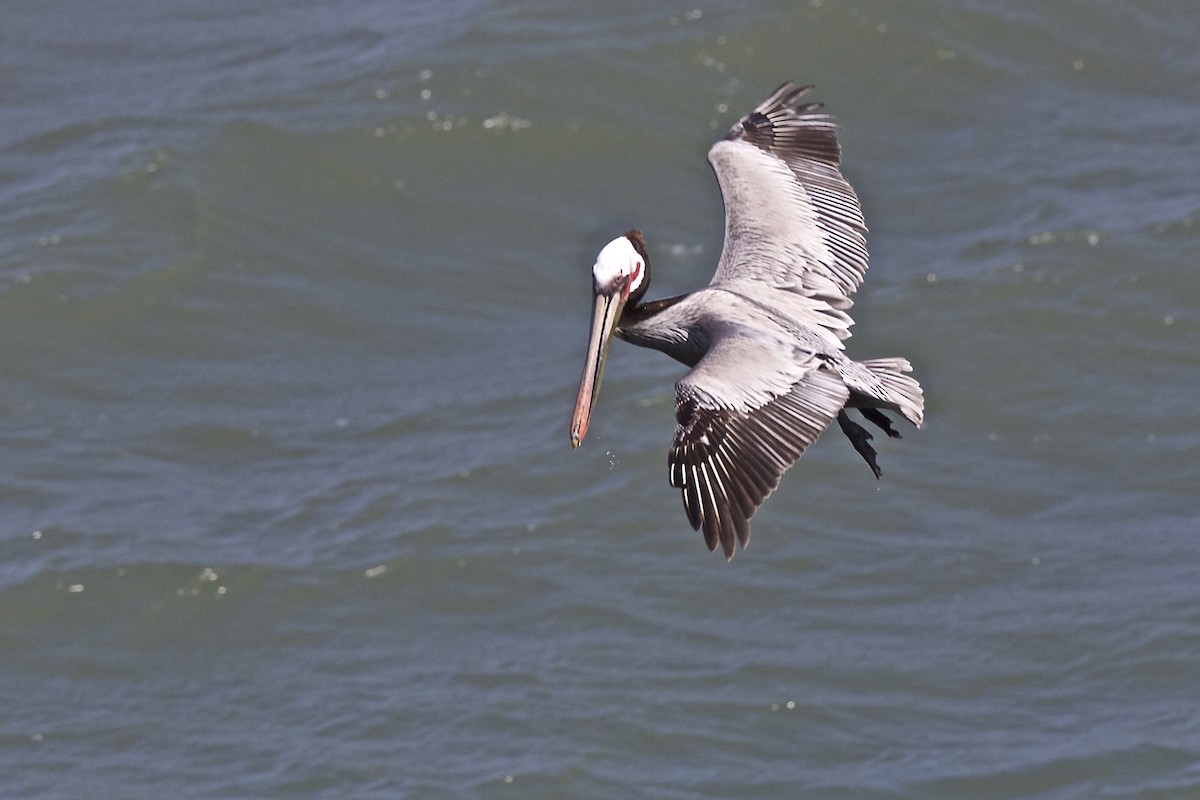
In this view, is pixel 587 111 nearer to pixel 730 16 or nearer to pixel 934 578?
pixel 730 16

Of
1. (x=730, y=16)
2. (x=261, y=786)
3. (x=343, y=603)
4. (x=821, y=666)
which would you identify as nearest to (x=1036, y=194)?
(x=730, y=16)

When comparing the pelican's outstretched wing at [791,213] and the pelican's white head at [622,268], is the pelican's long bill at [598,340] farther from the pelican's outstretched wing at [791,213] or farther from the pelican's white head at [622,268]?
the pelican's outstretched wing at [791,213]

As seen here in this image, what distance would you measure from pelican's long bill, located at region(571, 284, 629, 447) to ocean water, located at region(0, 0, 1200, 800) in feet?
16.1

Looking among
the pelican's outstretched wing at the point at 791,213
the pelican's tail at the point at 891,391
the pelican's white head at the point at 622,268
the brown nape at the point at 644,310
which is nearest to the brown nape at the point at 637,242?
the pelican's white head at the point at 622,268

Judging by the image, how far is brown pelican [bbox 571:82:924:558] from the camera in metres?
7.49

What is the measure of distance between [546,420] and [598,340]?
24.3 feet

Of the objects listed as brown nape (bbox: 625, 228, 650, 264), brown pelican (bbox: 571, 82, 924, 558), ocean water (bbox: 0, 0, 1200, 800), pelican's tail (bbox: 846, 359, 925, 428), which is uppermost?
brown nape (bbox: 625, 228, 650, 264)

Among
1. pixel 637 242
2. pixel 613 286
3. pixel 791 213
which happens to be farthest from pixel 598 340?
pixel 791 213

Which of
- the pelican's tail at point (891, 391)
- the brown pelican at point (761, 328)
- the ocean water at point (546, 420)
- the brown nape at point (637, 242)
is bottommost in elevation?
the ocean water at point (546, 420)

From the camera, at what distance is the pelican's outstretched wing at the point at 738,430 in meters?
7.35

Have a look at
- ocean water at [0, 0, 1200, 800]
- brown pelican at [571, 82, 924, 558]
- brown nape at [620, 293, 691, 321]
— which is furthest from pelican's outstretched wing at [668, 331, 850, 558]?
ocean water at [0, 0, 1200, 800]

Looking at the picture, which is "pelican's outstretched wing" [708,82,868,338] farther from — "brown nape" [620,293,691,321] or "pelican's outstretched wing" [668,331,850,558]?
"pelican's outstretched wing" [668,331,850,558]

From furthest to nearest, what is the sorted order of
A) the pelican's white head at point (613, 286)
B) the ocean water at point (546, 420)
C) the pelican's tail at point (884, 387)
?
the ocean water at point (546, 420), the pelican's white head at point (613, 286), the pelican's tail at point (884, 387)

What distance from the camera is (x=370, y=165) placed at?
18.9 m
